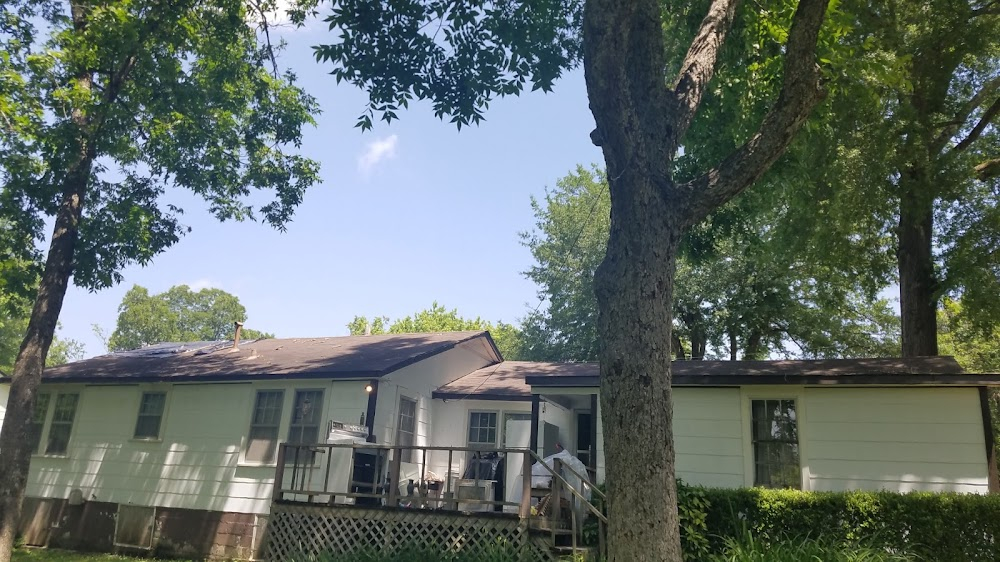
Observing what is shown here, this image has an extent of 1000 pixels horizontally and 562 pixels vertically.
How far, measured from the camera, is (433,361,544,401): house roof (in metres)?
14.2

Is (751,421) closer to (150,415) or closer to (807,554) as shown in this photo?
(807,554)

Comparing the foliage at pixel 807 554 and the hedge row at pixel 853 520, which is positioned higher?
the hedge row at pixel 853 520

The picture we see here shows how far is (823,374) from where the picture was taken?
1065 centimetres

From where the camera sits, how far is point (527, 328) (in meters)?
28.2

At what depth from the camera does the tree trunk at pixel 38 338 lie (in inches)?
456

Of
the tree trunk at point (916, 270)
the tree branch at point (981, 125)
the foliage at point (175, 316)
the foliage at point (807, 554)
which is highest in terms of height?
the foliage at point (175, 316)

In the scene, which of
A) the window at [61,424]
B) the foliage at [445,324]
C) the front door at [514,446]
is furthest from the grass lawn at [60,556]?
the foliage at [445,324]

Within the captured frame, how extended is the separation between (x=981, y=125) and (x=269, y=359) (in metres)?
16.8

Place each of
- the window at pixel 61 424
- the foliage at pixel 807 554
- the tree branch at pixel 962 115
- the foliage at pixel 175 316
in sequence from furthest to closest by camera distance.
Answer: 1. the foliage at pixel 175 316
2. the window at pixel 61 424
3. the tree branch at pixel 962 115
4. the foliage at pixel 807 554

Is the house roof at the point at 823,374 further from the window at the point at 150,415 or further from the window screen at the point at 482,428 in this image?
the window at the point at 150,415

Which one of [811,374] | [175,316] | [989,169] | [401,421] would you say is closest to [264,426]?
[401,421]

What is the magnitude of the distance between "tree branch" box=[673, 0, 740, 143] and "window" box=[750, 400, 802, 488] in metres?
6.52

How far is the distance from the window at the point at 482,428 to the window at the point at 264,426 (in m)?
4.20

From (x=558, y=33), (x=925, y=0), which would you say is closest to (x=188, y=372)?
(x=558, y=33)
